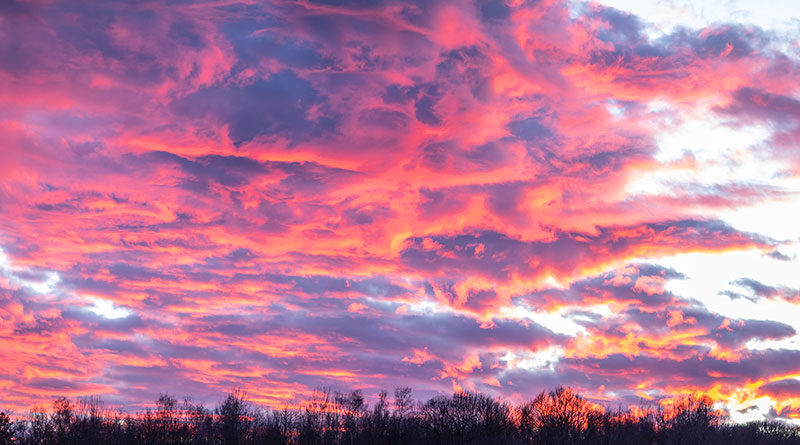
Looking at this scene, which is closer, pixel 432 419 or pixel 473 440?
pixel 473 440

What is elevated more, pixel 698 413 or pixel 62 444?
pixel 698 413

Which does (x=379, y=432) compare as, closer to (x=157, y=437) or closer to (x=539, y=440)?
(x=539, y=440)

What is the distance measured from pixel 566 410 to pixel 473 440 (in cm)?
2503

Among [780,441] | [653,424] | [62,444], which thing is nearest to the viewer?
[62,444]

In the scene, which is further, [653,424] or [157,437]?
[653,424]

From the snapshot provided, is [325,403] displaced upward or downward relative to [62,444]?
upward

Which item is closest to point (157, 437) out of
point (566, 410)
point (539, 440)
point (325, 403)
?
point (325, 403)

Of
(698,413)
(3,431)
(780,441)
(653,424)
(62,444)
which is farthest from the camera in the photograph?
(653,424)

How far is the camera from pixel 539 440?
142 meters

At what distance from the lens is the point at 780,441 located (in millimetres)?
151875

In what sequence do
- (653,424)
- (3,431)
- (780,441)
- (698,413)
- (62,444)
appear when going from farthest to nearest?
(653,424) < (698,413) < (780,441) < (62,444) < (3,431)

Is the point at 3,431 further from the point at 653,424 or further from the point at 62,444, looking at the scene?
the point at 653,424

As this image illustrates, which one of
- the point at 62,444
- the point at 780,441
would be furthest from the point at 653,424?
the point at 62,444

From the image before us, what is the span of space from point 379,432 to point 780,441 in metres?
84.3
